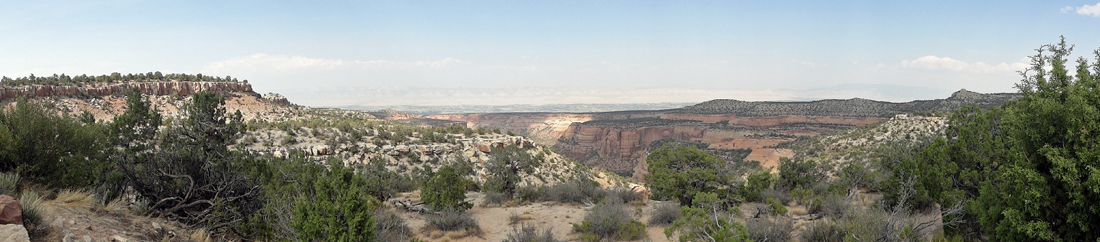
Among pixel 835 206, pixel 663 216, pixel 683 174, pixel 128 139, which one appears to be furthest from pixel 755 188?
pixel 128 139

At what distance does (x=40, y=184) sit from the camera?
765 centimetres

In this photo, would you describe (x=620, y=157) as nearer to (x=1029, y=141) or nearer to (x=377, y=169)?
(x=377, y=169)

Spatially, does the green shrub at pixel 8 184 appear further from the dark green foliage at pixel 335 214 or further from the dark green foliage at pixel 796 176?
the dark green foliage at pixel 796 176

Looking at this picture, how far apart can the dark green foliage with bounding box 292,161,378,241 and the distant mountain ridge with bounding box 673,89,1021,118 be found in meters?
50.1

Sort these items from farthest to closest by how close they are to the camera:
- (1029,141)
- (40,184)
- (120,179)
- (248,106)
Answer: (248,106) < (120,179) < (40,184) < (1029,141)

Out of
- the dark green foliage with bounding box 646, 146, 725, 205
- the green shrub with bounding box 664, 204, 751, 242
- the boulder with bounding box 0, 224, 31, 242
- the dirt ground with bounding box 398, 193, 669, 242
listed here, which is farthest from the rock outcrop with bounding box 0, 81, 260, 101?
the green shrub with bounding box 664, 204, 751, 242

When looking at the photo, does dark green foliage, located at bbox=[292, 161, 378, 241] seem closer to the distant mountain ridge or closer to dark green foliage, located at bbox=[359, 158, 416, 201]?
dark green foliage, located at bbox=[359, 158, 416, 201]

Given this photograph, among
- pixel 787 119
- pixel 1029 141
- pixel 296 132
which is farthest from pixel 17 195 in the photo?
pixel 787 119

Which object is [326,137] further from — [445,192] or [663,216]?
[663,216]

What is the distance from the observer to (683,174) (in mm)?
14336

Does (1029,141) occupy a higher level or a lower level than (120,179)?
higher

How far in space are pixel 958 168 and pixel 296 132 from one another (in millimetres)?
32917

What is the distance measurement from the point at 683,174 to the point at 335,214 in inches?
418

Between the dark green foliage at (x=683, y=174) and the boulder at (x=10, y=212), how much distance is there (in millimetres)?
13300
